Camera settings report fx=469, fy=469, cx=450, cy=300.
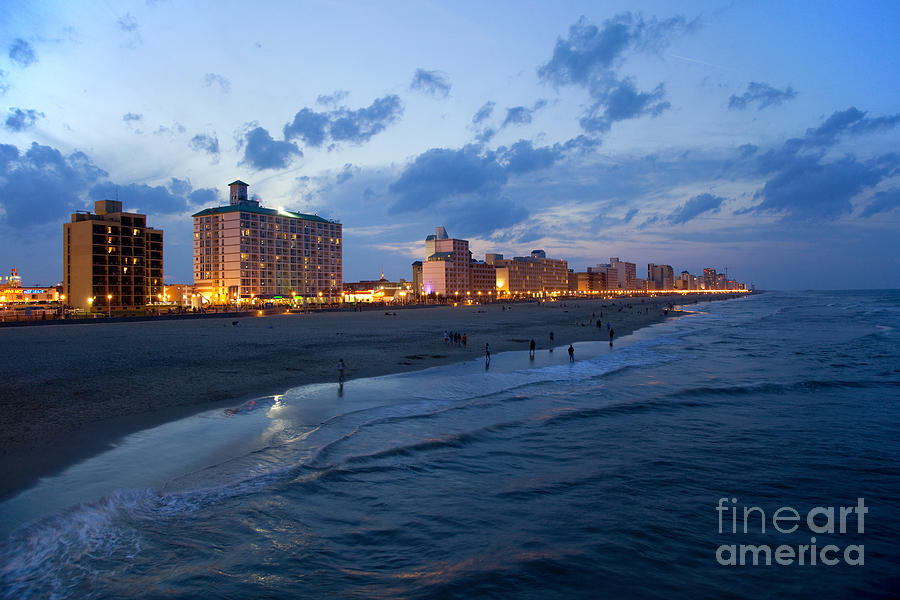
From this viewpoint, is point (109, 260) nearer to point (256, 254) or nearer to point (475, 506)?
point (256, 254)

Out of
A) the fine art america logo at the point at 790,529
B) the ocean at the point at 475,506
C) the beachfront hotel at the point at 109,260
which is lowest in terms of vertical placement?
the fine art america logo at the point at 790,529

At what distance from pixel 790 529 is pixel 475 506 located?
21.0 feet

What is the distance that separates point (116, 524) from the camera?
9070 mm

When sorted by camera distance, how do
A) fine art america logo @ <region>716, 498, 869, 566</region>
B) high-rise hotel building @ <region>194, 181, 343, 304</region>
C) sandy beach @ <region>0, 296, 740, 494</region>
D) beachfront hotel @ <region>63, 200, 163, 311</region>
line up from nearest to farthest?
fine art america logo @ <region>716, 498, 869, 566</region> → sandy beach @ <region>0, 296, 740, 494</region> → beachfront hotel @ <region>63, 200, 163, 311</region> → high-rise hotel building @ <region>194, 181, 343, 304</region>

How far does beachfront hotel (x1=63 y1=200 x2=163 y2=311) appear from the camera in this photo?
326 ft

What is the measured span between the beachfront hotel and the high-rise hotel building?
113 ft

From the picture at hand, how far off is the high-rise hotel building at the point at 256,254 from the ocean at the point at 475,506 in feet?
456

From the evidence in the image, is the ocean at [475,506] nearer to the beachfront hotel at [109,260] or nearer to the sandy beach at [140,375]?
the sandy beach at [140,375]

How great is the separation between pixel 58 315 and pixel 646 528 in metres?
98.2

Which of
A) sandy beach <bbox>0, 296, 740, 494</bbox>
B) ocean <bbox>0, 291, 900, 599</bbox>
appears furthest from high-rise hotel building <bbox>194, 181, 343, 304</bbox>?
ocean <bbox>0, 291, 900, 599</bbox>

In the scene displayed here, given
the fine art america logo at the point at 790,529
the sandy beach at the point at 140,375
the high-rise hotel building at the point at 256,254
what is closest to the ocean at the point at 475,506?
the fine art america logo at the point at 790,529

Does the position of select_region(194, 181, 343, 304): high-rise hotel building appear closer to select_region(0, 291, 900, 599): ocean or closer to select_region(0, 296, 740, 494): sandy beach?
select_region(0, 296, 740, 494): sandy beach

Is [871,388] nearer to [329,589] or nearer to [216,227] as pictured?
[329,589]

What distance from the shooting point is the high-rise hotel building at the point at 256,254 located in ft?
476
